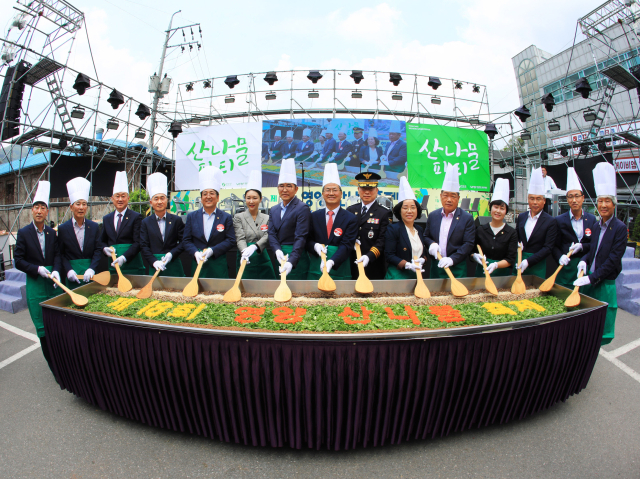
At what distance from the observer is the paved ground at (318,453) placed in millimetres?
1749

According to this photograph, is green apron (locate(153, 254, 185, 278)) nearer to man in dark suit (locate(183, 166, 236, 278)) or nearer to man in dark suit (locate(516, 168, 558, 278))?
man in dark suit (locate(183, 166, 236, 278))

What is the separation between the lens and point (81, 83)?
315 inches

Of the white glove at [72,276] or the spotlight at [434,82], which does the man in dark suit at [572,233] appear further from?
the spotlight at [434,82]

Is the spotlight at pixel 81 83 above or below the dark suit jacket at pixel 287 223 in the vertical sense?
above

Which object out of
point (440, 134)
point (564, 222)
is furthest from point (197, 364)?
point (440, 134)

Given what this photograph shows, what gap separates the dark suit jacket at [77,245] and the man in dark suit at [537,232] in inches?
162

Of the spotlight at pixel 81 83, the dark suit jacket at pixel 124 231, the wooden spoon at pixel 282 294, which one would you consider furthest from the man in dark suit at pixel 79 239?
the spotlight at pixel 81 83

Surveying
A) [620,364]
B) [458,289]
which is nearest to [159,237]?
[458,289]

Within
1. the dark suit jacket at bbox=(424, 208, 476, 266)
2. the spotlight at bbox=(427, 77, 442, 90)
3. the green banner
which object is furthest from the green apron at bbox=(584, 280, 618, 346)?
the spotlight at bbox=(427, 77, 442, 90)

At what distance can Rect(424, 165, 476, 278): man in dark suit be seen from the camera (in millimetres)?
3004

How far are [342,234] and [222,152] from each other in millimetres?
8863

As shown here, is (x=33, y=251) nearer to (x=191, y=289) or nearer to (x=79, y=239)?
(x=79, y=239)

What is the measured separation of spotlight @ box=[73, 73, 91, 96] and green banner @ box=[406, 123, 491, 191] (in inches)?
356

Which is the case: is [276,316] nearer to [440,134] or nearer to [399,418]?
[399,418]
